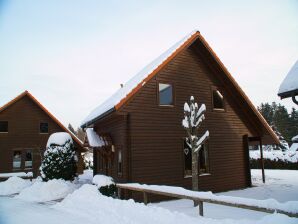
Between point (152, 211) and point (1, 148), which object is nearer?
point (152, 211)

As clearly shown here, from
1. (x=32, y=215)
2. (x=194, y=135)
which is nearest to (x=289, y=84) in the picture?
(x=194, y=135)

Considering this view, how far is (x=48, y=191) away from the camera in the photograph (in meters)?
14.6

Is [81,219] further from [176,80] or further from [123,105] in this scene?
[176,80]

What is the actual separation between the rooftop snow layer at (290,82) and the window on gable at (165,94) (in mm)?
5763

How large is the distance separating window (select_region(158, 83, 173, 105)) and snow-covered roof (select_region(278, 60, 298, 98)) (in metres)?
5.77

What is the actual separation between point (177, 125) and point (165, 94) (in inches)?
68.3

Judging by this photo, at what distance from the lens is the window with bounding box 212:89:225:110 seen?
656 inches

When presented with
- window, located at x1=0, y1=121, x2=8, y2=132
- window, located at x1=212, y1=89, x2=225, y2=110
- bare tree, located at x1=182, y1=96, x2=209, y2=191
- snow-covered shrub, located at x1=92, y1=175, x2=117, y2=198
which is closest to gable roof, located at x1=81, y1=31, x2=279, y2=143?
window, located at x1=212, y1=89, x2=225, y2=110

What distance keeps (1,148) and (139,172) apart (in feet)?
59.3

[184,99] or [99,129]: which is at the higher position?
[184,99]

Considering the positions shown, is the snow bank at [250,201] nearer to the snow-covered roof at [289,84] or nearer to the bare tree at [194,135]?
the bare tree at [194,135]

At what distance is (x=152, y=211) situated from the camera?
28.9ft

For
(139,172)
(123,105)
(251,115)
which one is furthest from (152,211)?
(251,115)

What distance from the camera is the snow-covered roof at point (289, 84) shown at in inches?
382
